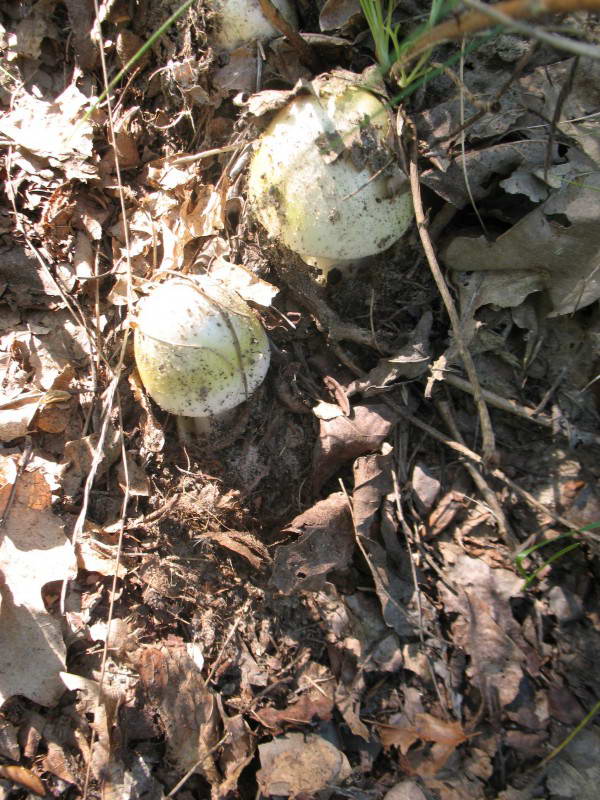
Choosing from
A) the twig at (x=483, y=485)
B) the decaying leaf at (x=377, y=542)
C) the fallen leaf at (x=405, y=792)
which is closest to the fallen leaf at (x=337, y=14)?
the twig at (x=483, y=485)

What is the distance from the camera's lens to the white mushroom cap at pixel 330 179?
6.64ft

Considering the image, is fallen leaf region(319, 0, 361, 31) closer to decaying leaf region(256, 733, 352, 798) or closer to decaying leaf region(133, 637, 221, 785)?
decaying leaf region(133, 637, 221, 785)

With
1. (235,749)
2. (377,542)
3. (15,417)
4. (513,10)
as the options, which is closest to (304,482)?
(377,542)

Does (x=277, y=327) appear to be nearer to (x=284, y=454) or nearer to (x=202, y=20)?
(x=284, y=454)

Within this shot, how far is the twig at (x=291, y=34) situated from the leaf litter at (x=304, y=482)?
0.23 ft

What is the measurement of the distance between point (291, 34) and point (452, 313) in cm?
137

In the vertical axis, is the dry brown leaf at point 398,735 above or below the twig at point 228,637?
below

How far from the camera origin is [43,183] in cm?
267

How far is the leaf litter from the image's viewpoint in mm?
1924

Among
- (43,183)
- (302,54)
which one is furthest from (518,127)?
(43,183)

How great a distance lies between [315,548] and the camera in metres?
2.13

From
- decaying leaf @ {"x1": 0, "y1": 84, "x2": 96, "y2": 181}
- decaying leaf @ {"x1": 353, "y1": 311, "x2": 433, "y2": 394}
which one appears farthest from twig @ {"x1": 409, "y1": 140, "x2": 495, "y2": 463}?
decaying leaf @ {"x1": 0, "y1": 84, "x2": 96, "y2": 181}

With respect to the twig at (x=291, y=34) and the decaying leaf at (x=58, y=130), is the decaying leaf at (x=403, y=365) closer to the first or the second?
the twig at (x=291, y=34)

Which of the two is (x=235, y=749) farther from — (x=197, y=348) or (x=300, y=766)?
(x=197, y=348)
